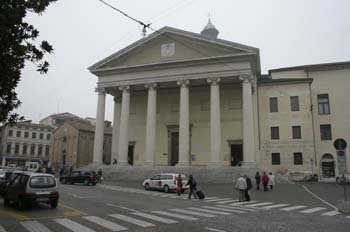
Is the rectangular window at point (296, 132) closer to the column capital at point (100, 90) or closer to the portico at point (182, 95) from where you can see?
the portico at point (182, 95)

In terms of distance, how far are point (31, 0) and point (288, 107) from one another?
33993 millimetres

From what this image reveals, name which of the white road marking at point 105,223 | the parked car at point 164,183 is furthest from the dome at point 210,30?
the white road marking at point 105,223

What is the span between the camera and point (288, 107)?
122 ft

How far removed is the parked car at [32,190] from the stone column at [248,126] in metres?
21.8

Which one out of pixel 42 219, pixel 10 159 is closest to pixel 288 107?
pixel 42 219

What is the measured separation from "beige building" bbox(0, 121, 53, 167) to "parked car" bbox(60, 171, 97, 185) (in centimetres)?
4238

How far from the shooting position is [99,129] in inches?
1481

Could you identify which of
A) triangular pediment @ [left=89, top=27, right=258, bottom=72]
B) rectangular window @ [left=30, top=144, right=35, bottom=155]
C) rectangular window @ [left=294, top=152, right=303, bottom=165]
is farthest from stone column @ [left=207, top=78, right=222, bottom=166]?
rectangular window @ [left=30, top=144, right=35, bottom=155]

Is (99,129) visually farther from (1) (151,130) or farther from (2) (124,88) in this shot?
(1) (151,130)

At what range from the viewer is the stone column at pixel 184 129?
108ft

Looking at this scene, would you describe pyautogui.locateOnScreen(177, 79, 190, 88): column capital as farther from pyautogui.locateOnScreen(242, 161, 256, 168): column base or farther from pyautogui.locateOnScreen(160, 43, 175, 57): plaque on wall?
pyautogui.locateOnScreen(242, 161, 256, 168): column base

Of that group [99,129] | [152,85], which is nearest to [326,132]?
[152,85]

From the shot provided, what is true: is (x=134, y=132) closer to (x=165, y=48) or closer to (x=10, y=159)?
(x=165, y=48)

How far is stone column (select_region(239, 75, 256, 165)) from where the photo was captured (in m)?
31.0
